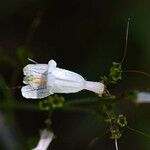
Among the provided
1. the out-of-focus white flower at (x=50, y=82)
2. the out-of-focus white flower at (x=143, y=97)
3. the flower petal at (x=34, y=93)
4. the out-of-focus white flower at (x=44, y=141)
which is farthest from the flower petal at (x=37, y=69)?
the out-of-focus white flower at (x=143, y=97)

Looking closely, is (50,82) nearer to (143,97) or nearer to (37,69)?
(37,69)

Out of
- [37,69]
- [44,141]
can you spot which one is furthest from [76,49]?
[37,69]

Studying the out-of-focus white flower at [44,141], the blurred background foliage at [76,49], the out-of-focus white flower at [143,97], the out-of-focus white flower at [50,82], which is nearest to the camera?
the out-of-focus white flower at [50,82]

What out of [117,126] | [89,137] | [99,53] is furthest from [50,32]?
[117,126]

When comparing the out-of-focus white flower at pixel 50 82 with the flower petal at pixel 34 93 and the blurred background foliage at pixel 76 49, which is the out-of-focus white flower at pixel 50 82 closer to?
the flower petal at pixel 34 93

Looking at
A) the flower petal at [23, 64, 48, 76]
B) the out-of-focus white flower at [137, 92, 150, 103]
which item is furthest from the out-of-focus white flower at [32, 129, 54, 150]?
the out-of-focus white flower at [137, 92, 150, 103]

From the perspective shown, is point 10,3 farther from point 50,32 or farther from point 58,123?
point 58,123
